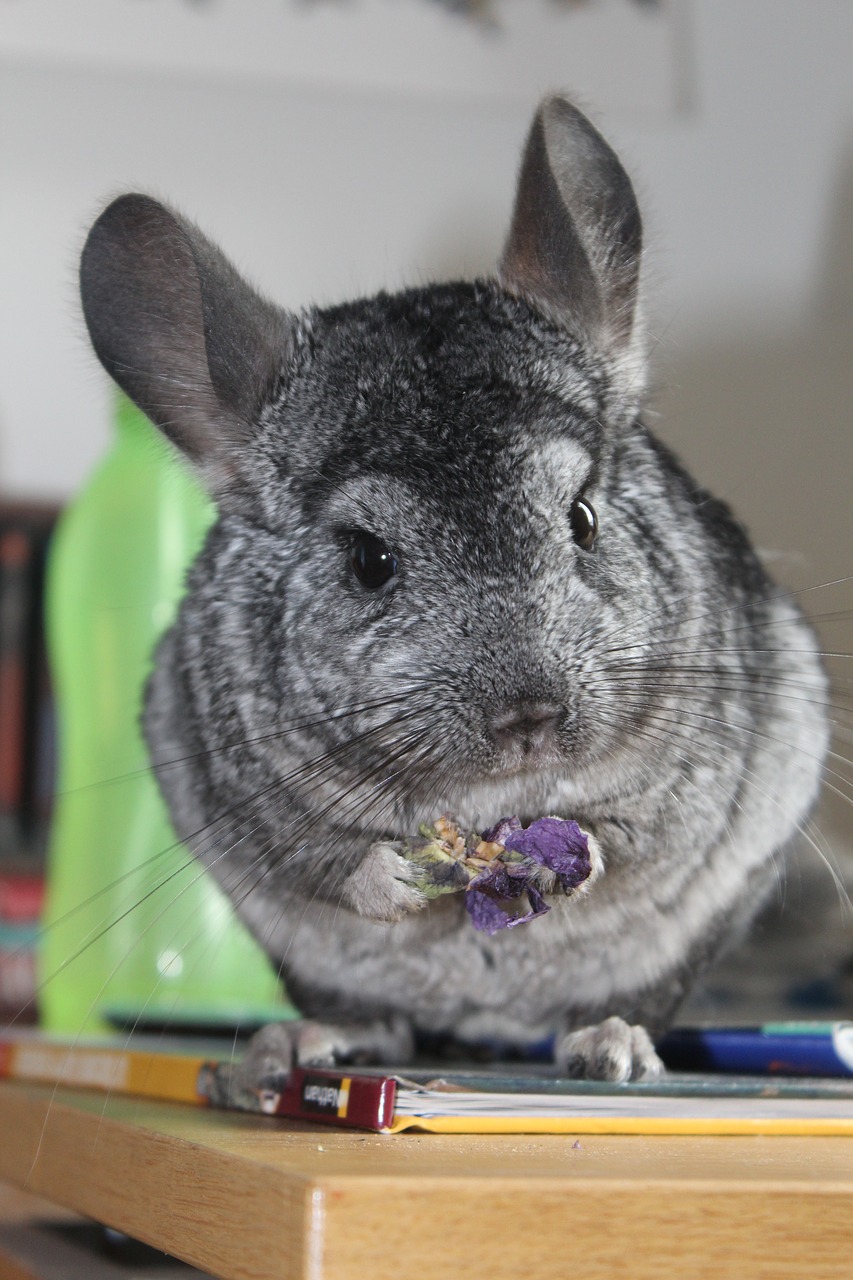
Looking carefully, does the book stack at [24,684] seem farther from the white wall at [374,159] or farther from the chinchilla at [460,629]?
the chinchilla at [460,629]

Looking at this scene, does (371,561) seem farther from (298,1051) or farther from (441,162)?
(441,162)

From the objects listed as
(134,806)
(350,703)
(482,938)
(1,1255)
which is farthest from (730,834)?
(134,806)

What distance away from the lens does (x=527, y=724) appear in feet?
2.83

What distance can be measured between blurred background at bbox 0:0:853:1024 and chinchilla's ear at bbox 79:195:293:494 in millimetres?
1401

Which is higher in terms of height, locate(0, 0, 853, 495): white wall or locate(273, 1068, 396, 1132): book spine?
locate(0, 0, 853, 495): white wall

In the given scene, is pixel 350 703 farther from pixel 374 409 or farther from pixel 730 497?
pixel 730 497

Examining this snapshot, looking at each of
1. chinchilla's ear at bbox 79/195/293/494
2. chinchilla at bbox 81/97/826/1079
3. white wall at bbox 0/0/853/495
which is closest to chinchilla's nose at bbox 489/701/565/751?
chinchilla at bbox 81/97/826/1079

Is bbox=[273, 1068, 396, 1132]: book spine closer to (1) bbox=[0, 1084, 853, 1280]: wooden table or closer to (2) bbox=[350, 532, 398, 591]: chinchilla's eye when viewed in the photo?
(1) bbox=[0, 1084, 853, 1280]: wooden table

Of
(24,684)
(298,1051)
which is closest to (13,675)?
(24,684)

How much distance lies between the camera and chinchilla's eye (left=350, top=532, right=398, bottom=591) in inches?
37.2

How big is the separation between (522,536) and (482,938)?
341 mm

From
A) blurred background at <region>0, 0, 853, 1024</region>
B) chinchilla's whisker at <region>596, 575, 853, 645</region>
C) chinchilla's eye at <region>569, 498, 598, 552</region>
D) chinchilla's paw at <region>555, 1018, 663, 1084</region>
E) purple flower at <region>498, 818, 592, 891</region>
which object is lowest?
chinchilla's paw at <region>555, 1018, 663, 1084</region>

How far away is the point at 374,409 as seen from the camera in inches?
37.9

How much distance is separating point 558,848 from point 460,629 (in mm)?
153
